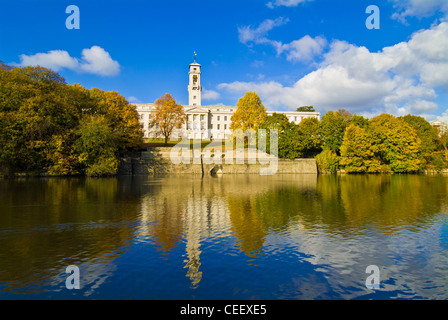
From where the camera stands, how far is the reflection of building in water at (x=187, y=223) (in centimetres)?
1013

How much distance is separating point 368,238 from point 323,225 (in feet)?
7.70

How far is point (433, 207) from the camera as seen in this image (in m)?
18.7

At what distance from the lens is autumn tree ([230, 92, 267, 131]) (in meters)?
63.2

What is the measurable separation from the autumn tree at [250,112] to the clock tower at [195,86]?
174 ft

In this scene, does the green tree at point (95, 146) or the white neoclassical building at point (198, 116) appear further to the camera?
the white neoclassical building at point (198, 116)

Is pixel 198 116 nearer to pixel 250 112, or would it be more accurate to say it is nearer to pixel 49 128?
pixel 250 112

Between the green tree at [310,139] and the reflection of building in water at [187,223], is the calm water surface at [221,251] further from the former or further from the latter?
the green tree at [310,139]

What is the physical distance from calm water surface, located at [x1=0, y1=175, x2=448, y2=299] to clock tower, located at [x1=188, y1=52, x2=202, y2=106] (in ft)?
327

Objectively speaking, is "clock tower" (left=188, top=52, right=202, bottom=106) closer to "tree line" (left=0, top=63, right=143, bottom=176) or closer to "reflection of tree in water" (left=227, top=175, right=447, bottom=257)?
"tree line" (left=0, top=63, right=143, bottom=176)

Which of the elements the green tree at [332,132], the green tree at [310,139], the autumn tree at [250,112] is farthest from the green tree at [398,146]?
the autumn tree at [250,112]

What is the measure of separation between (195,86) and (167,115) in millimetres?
48750

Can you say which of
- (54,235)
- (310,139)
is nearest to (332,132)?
(310,139)

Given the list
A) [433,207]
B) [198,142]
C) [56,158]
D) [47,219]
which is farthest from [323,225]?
[198,142]
